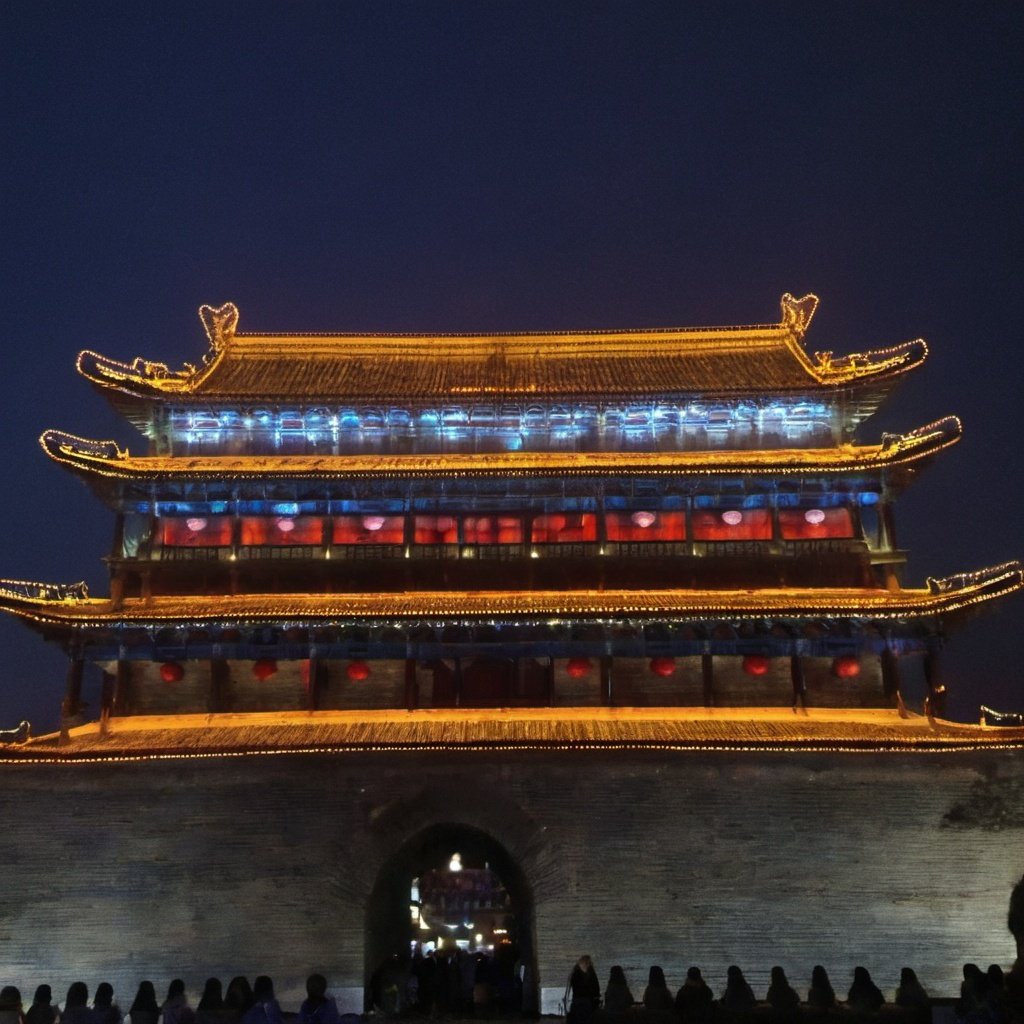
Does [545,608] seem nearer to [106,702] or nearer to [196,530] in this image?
[196,530]

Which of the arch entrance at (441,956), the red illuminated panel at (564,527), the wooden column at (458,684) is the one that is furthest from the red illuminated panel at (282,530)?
the arch entrance at (441,956)

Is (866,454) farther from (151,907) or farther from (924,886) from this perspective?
(151,907)

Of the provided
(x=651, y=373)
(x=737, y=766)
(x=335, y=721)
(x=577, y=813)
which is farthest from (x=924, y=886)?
(x=651, y=373)

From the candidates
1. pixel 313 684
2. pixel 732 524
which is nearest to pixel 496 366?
pixel 732 524

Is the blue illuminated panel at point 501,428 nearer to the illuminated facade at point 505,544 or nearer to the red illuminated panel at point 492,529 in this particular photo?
the illuminated facade at point 505,544

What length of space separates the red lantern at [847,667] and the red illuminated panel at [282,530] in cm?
1162

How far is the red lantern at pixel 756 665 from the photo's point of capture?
2073 centimetres

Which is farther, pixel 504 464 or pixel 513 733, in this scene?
pixel 504 464

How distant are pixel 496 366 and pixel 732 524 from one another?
8323 mm

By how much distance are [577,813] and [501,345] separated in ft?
46.9

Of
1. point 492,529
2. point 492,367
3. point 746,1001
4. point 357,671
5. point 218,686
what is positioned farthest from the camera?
point 492,367

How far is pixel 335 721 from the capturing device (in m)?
19.9

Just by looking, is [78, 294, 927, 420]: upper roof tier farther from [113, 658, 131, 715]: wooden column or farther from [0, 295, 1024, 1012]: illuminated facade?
[113, 658, 131, 715]: wooden column

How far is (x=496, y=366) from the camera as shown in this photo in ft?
89.2
